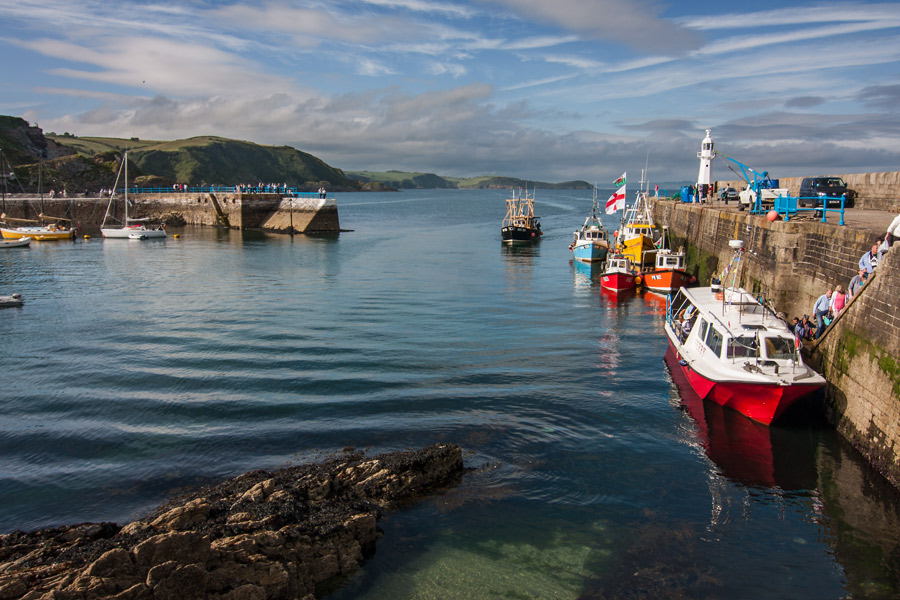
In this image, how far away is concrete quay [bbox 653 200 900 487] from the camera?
40.6 feet

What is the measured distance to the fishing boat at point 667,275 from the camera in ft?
112

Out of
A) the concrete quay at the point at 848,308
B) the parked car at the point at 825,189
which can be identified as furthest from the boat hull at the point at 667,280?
the parked car at the point at 825,189

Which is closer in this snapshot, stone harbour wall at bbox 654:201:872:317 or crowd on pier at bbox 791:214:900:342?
crowd on pier at bbox 791:214:900:342

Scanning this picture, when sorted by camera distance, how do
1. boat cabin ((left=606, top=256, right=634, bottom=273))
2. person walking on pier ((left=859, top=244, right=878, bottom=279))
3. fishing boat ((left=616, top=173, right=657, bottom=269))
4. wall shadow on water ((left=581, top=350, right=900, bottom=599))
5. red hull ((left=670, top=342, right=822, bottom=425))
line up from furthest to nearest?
fishing boat ((left=616, top=173, right=657, bottom=269)) → boat cabin ((left=606, top=256, right=634, bottom=273)) → person walking on pier ((left=859, top=244, right=878, bottom=279)) → red hull ((left=670, top=342, right=822, bottom=425)) → wall shadow on water ((left=581, top=350, right=900, bottom=599))

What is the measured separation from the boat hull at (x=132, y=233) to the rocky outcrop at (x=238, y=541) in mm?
63469

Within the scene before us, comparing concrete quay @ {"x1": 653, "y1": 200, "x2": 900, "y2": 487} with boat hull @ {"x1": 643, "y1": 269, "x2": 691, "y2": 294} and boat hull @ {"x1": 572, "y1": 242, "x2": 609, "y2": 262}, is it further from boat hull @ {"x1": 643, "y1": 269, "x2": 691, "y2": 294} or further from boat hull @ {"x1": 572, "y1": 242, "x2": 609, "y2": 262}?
boat hull @ {"x1": 572, "y1": 242, "x2": 609, "y2": 262}

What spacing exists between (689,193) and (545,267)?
15621 millimetres

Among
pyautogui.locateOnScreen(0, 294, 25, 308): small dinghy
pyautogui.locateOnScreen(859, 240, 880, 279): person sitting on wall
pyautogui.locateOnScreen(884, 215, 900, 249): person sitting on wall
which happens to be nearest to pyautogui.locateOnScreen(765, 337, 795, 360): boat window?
pyautogui.locateOnScreen(859, 240, 880, 279): person sitting on wall

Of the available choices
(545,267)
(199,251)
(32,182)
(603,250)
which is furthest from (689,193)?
(32,182)

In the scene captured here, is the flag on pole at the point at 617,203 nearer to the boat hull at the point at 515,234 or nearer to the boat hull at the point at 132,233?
the boat hull at the point at 515,234

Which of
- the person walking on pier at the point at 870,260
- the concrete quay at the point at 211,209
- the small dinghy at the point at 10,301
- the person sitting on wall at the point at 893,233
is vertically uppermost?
the concrete quay at the point at 211,209

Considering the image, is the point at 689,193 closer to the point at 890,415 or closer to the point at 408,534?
the point at 890,415

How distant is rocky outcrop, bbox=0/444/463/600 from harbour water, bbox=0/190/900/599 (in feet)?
2.02

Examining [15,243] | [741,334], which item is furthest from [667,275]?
[15,243]
